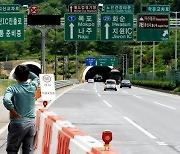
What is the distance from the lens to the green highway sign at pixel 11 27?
43.1 meters

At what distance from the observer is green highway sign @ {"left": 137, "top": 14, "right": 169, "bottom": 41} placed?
146ft

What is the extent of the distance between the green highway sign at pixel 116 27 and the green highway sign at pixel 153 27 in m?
1.01

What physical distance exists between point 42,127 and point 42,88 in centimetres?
319

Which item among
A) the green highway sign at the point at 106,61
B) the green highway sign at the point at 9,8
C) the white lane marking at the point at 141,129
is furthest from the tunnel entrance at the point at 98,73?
the white lane marking at the point at 141,129

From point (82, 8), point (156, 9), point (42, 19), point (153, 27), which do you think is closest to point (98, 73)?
point (82, 8)

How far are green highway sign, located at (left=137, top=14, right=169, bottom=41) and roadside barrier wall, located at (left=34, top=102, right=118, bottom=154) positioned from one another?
3304 centimetres

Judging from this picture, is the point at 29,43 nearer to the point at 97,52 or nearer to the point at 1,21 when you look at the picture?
the point at 97,52

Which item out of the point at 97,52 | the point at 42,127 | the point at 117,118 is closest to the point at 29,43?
the point at 97,52

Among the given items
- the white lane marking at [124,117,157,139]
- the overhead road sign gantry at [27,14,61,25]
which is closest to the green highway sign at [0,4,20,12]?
the overhead road sign gantry at [27,14,61,25]

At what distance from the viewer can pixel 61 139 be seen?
7.98 m

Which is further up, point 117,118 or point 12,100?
point 12,100

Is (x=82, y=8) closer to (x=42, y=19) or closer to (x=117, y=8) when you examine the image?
(x=117, y=8)

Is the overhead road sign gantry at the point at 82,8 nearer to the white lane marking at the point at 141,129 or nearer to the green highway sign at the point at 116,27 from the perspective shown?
the green highway sign at the point at 116,27

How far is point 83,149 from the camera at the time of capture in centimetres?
621
